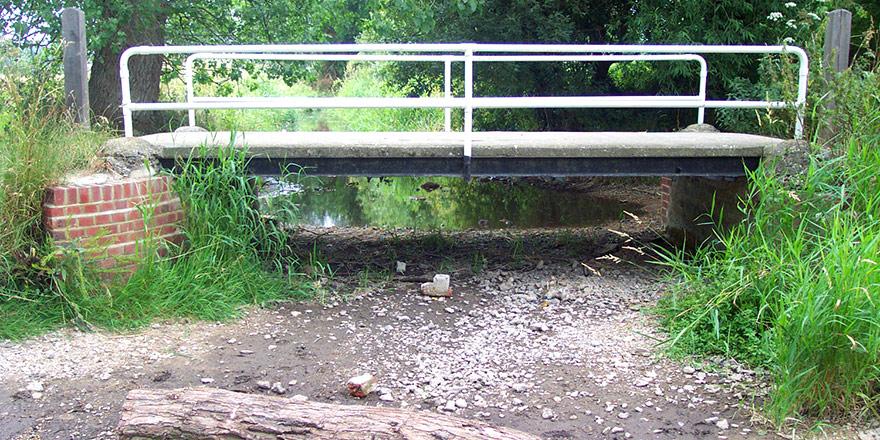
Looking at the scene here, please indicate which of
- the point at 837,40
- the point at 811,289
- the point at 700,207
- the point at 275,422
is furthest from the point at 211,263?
the point at 837,40

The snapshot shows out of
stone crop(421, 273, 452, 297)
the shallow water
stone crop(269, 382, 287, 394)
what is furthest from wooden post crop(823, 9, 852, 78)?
stone crop(269, 382, 287, 394)

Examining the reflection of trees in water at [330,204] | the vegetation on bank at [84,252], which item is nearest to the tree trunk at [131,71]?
Answer: the reflection of trees in water at [330,204]

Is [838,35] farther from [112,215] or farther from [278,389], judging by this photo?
[112,215]

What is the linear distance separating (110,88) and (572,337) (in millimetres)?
7218

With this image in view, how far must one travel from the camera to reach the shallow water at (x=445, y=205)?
34.7 ft

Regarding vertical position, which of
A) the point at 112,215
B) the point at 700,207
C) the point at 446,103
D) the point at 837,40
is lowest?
the point at 700,207

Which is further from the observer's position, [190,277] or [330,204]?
[330,204]

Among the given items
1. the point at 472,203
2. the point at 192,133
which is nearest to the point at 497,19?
the point at 472,203

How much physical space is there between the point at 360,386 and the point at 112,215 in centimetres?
241

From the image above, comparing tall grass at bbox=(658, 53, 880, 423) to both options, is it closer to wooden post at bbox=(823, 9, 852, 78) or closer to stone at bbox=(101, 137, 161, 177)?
wooden post at bbox=(823, 9, 852, 78)

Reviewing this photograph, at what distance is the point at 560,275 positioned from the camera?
22.9 feet

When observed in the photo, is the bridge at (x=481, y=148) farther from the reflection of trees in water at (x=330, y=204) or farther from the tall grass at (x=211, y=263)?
the reflection of trees in water at (x=330, y=204)

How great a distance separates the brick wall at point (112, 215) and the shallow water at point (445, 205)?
3697 millimetres

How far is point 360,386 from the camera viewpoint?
443 centimetres
